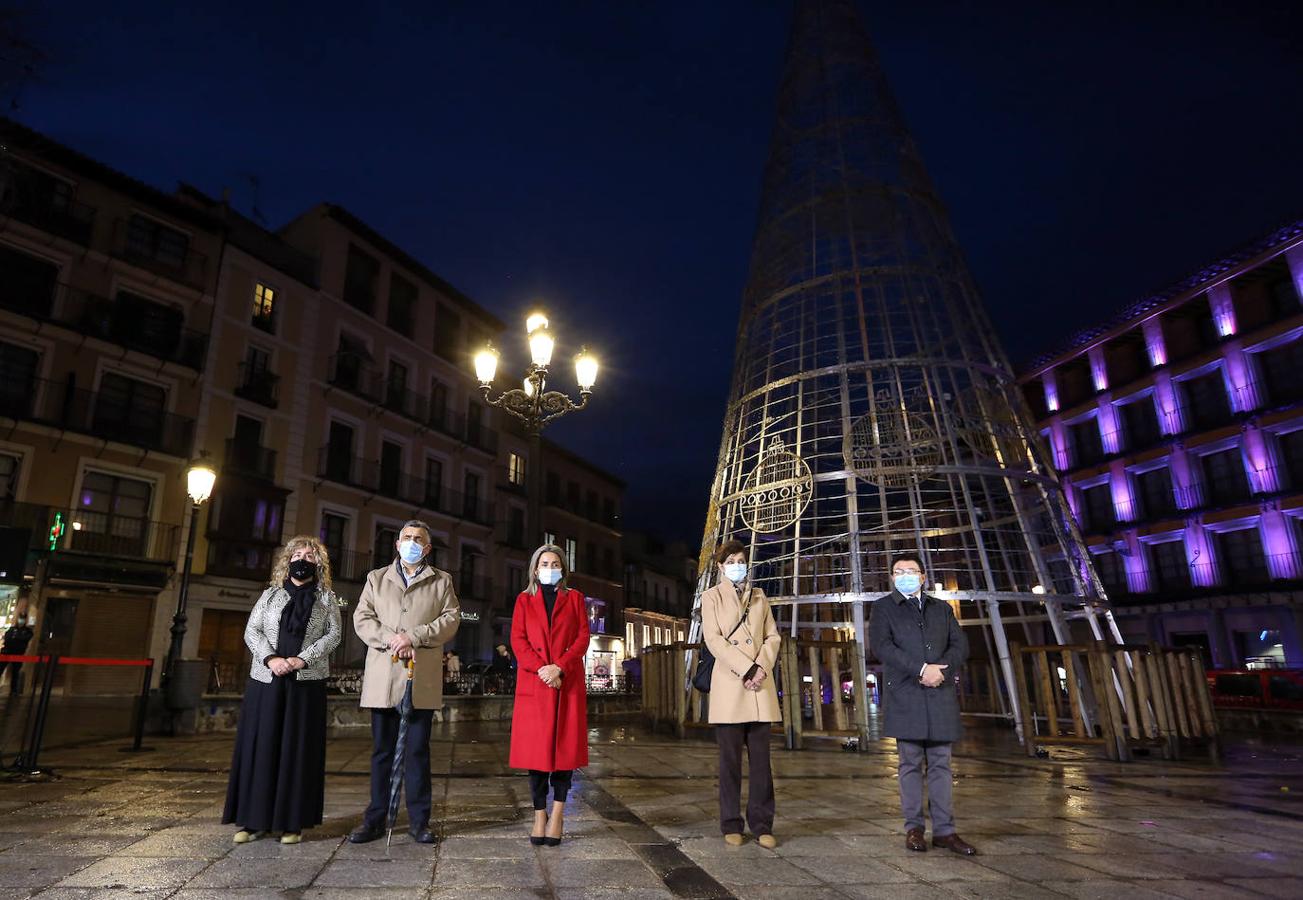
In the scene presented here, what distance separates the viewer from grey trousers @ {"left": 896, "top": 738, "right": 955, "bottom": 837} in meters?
4.58

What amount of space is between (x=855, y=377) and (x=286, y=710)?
9358 mm

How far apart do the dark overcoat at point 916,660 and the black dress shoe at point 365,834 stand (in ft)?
10.2

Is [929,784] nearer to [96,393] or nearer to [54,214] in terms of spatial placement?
[96,393]

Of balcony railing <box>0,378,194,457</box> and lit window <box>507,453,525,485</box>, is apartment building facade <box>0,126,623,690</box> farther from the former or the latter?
lit window <box>507,453,525,485</box>

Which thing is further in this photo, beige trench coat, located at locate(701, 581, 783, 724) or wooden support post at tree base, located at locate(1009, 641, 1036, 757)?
wooden support post at tree base, located at locate(1009, 641, 1036, 757)

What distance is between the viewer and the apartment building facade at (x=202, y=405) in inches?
749

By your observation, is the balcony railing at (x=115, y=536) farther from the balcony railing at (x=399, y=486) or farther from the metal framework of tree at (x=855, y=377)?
the metal framework of tree at (x=855, y=377)

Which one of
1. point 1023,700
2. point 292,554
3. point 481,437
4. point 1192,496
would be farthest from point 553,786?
point 1192,496

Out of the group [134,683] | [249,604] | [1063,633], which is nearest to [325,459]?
[249,604]

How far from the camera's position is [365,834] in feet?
14.7

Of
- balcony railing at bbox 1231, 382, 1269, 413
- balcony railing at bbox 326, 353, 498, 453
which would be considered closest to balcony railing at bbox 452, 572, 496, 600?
Answer: balcony railing at bbox 326, 353, 498, 453

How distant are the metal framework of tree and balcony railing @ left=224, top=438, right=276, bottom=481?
1620 centimetres

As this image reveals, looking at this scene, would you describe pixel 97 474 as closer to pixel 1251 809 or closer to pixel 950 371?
pixel 950 371

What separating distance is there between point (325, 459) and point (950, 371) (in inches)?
794
